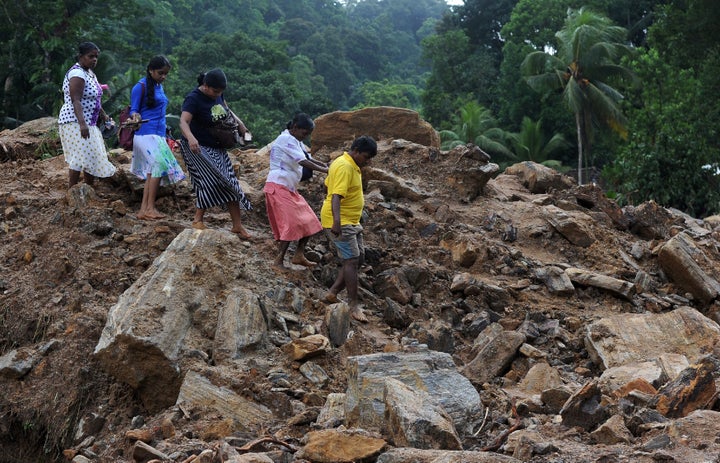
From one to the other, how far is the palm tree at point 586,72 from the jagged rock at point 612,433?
22.1 meters

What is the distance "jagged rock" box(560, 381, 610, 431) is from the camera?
165 inches

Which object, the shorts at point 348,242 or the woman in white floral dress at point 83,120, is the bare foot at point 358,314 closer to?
the shorts at point 348,242

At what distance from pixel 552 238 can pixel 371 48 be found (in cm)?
4391

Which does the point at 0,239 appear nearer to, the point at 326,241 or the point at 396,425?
the point at 326,241

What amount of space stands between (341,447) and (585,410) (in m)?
1.17

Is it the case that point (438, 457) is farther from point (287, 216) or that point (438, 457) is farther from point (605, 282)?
point (605, 282)

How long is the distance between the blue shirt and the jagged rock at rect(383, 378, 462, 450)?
3653 mm

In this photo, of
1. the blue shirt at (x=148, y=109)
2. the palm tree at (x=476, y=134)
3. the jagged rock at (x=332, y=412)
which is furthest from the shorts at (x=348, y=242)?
the palm tree at (x=476, y=134)

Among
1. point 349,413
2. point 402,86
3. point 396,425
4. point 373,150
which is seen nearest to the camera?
point 396,425

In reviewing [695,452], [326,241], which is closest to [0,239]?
[326,241]

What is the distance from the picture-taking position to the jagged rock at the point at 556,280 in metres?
7.30

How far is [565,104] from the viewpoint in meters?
28.0

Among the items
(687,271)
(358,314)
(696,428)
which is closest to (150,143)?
(358,314)

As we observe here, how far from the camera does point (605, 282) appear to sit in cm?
734
